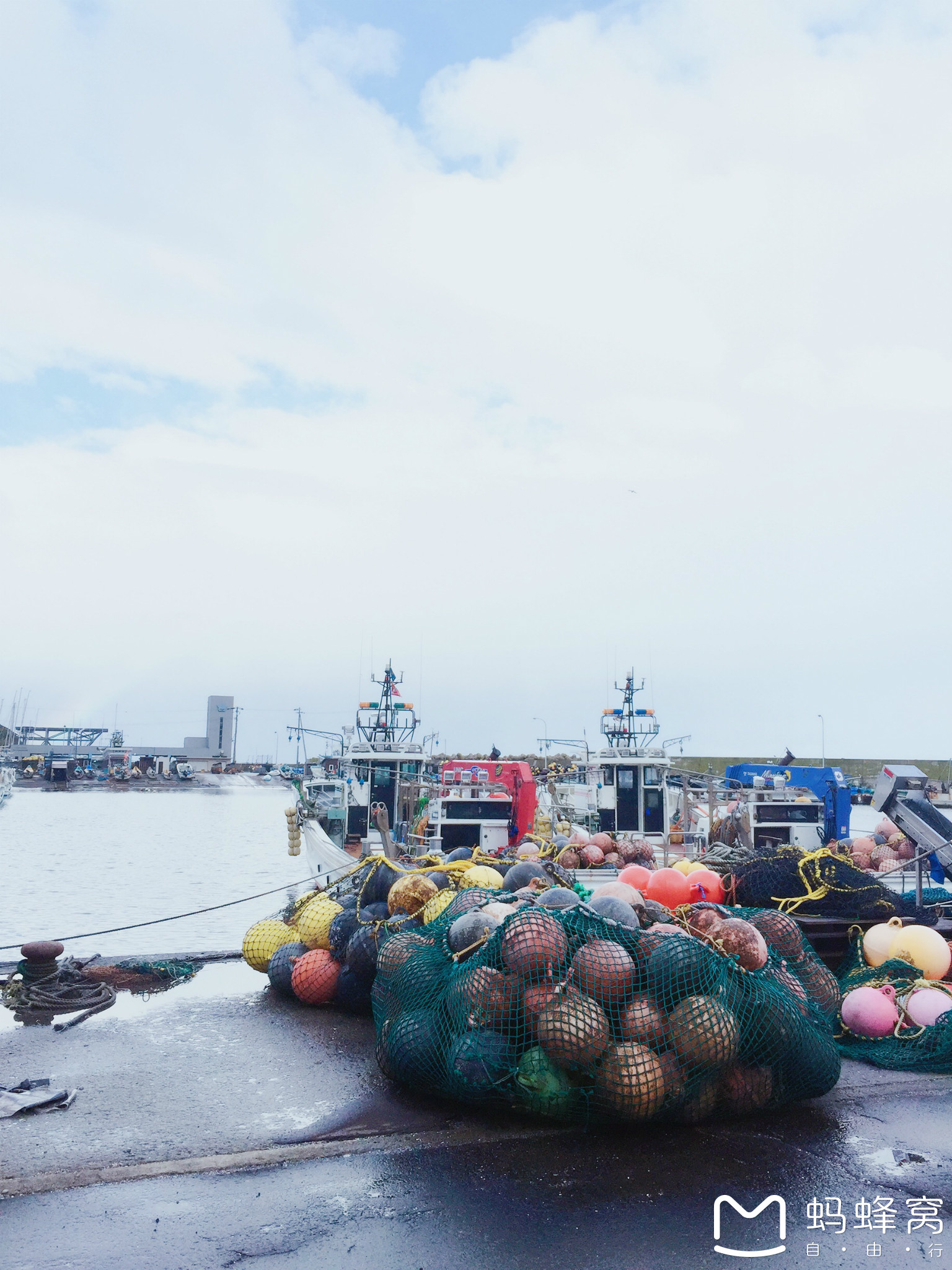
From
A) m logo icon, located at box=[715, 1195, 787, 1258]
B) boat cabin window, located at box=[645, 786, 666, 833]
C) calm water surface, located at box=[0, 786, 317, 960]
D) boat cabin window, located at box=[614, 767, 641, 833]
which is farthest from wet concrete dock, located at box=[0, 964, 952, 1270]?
boat cabin window, located at box=[645, 786, 666, 833]

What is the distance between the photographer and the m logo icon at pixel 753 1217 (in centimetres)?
388

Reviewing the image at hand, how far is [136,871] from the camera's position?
30.6 metres

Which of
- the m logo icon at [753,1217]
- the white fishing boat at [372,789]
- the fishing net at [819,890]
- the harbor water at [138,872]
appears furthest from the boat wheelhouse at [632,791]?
the m logo icon at [753,1217]

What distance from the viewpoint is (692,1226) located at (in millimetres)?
4082

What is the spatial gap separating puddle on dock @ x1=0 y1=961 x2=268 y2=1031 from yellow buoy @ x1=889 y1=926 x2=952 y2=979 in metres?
6.01

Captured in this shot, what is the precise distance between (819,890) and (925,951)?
1419 mm

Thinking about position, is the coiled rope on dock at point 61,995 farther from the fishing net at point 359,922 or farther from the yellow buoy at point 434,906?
the yellow buoy at point 434,906

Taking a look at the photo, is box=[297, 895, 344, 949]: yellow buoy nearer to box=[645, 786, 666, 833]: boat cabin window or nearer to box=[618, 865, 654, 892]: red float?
box=[618, 865, 654, 892]: red float

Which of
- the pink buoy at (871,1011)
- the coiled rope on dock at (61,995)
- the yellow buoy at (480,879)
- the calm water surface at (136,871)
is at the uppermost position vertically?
the yellow buoy at (480,879)

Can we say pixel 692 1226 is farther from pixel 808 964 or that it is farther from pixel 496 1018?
pixel 808 964

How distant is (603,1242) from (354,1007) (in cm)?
449

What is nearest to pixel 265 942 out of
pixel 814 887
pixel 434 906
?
pixel 434 906

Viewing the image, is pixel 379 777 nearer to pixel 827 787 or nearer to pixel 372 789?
pixel 372 789

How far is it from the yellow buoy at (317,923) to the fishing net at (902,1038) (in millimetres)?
4689
